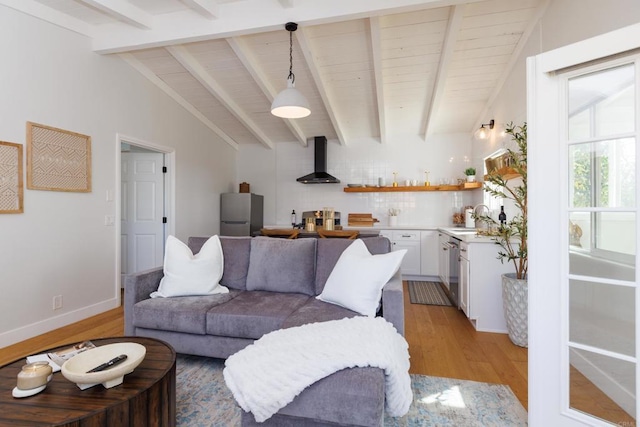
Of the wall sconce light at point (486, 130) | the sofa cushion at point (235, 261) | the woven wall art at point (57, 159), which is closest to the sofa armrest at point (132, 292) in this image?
the sofa cushion at point (235, 261)

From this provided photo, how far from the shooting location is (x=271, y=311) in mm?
2105

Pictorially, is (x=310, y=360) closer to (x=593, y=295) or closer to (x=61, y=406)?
(x=61, y=406)

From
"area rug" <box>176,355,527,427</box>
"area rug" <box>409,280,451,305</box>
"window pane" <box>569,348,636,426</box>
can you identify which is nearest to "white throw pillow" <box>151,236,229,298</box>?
"area rug" <box>176,355,527,427</box>

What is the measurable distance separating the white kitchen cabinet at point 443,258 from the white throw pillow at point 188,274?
2878 millimetres

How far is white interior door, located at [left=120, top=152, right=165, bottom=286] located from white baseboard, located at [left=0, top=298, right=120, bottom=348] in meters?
1.09

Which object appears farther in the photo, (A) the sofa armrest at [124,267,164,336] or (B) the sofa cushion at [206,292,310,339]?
(A) the sofa armrest at [124,267,164,336]

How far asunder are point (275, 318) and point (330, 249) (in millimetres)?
745

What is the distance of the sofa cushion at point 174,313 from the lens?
7.04ft

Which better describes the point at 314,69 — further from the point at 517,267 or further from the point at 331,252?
the point at 517,267

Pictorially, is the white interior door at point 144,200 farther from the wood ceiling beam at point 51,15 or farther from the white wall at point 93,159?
the wood ceiling beam at point 51,15

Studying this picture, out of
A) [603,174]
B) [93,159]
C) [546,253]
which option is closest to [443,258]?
[546,253]

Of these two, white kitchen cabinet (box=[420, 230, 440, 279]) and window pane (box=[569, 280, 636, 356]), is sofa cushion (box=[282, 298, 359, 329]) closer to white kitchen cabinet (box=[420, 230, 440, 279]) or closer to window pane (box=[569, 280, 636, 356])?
window pane (box=[569, 280, 636, 356])

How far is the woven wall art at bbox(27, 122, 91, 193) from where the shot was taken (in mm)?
2824

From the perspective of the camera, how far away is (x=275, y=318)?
6.72 feet
